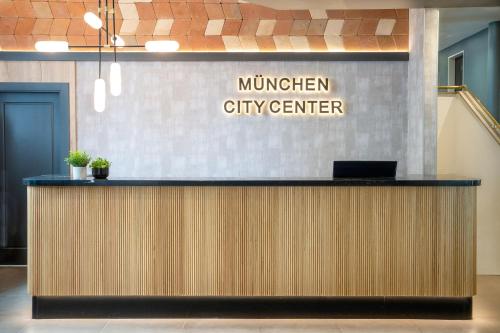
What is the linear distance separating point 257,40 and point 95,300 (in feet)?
13.4

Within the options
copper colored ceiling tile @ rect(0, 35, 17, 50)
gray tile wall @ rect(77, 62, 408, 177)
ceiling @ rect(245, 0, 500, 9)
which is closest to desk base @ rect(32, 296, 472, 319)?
gray tile wall @ rect(77, 62, 408, 177)

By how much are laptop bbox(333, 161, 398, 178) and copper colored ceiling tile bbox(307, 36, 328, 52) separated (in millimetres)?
2746

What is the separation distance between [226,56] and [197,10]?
2.54 feet

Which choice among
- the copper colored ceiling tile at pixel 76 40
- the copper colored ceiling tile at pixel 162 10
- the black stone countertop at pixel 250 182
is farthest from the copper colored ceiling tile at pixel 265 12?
the black stone countertop at pixel 250 182

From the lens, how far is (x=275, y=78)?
7.33 metres

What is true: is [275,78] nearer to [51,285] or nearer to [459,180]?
[459,180]

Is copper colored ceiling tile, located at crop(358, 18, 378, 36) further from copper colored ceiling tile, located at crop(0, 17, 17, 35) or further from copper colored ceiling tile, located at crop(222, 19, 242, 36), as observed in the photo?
copper colored ceiling tile, located at crop(0, 17, 17, 35)

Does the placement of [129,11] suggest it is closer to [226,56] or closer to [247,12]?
[226,56]

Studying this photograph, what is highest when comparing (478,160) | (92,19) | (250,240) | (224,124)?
(92,19)

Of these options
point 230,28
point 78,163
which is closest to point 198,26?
point 230,28

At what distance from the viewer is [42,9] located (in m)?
7.37

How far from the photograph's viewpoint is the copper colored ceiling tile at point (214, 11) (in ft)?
24.3

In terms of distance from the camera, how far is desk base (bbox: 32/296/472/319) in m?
5.06

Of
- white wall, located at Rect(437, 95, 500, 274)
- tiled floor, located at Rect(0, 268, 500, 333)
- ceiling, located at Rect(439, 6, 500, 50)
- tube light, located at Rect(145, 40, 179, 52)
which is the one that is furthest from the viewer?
ceiling, located at Rect(439, 6, 500, 50)
